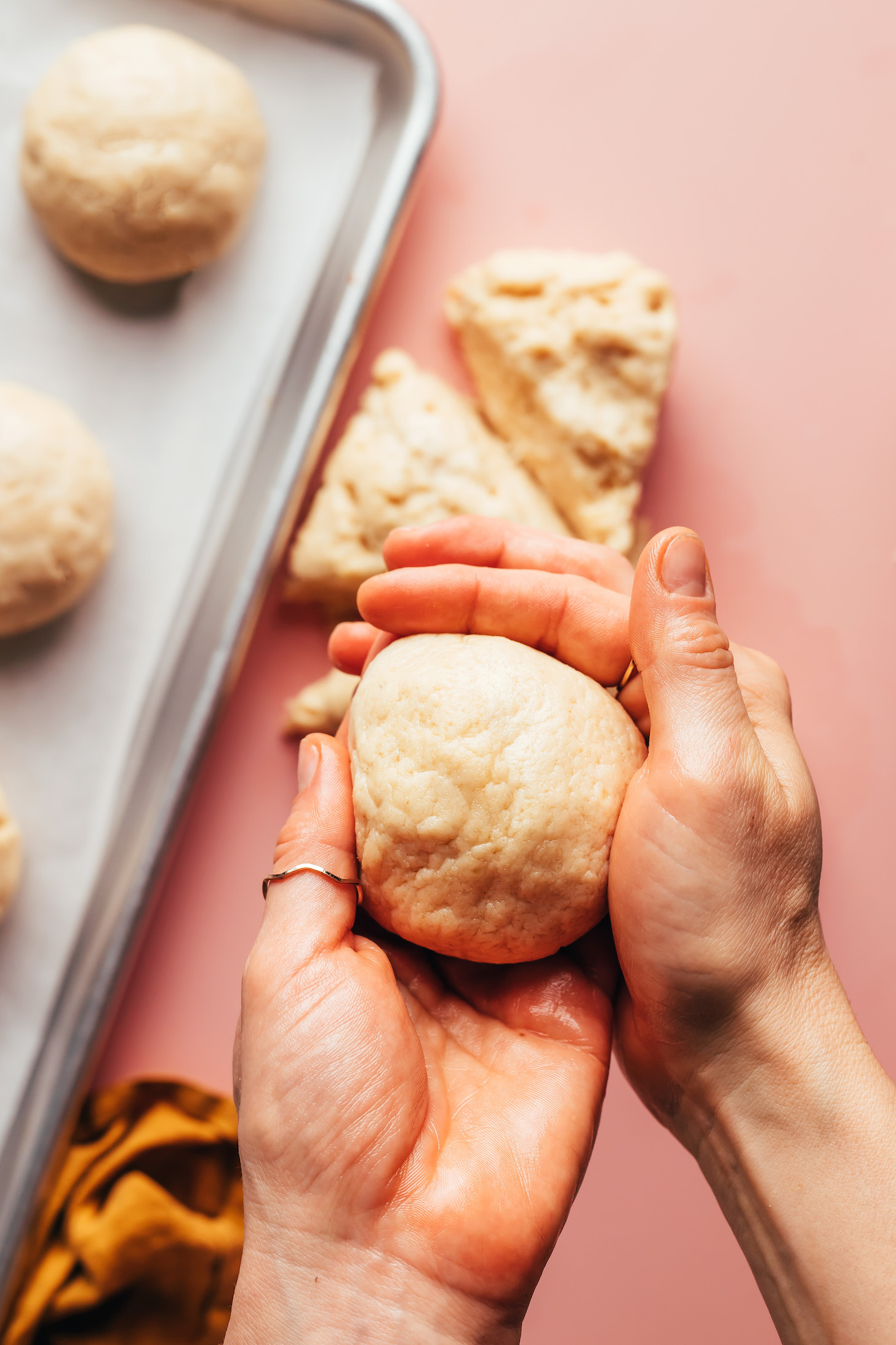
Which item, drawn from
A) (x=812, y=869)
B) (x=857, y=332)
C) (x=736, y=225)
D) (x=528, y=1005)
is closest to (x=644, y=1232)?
(x=528, y=1005)

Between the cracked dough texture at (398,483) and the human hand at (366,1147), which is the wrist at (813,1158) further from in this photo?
the cracked dough texture at (398,483)

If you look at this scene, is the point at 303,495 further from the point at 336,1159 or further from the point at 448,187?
the point at 336,1159

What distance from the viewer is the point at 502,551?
145 centimetres

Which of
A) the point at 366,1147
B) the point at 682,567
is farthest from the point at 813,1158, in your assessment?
the point at 682,567

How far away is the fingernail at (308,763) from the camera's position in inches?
49.8

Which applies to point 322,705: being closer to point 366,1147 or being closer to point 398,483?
point 398,483

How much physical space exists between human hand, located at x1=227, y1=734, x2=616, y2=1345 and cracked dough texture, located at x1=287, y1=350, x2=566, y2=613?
71 cm

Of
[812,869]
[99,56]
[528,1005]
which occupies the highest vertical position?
[99,56]

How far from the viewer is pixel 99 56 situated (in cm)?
173

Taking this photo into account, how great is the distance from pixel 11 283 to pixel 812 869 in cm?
182

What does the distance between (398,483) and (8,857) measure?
1014mm

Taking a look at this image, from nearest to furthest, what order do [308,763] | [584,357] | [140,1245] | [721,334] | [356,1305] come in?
[356,1305], [308,763], [140,1245], [584,357], [721,334]


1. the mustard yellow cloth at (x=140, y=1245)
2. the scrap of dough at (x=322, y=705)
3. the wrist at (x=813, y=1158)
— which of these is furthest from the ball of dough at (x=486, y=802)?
the mustard yellow cloth at (x=140, y=1245)

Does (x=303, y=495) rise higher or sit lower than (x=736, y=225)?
lower
